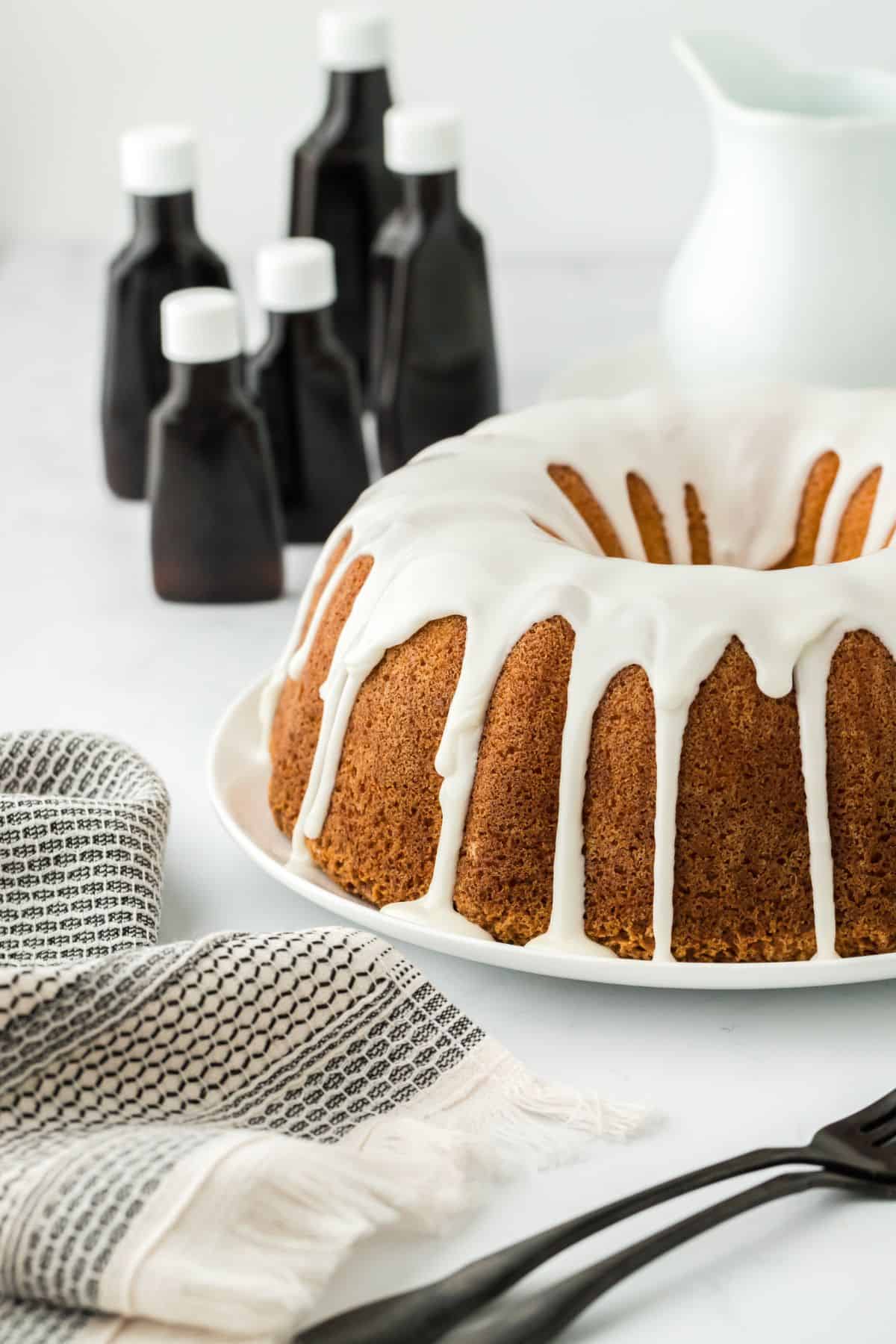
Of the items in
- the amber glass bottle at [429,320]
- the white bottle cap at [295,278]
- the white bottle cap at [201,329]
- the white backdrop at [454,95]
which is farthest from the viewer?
the white backdrop at [454,95]

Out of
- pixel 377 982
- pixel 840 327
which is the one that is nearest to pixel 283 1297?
pixel 377 982

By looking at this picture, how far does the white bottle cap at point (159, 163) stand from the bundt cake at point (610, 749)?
63 centimetres

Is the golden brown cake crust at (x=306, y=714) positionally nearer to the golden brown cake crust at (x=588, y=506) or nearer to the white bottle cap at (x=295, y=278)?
the golden brown cake crust at (x=588, y=506)

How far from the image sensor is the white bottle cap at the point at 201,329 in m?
Result: 1.35

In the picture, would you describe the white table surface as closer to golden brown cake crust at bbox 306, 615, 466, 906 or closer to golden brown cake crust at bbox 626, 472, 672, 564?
golden brown cake crust at bbox 306, 615, 466, 906

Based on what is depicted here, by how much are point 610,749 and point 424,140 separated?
77cm

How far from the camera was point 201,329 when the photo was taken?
135 cm

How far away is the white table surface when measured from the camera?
735mm

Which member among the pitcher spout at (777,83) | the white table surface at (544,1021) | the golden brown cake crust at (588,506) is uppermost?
the pitcher spout at (777,83)

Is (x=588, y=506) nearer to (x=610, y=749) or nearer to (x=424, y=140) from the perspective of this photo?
(x=610, y=749)

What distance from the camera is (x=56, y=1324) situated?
27.3 inches

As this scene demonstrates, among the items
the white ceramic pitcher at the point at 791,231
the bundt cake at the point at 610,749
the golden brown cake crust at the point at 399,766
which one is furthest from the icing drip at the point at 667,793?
the white ceramic pitcher at the point at 791,231

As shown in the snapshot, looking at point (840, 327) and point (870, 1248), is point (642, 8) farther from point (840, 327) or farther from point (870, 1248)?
point (870, 1248)

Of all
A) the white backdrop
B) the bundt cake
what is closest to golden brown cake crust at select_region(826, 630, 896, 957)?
the bundt cake
